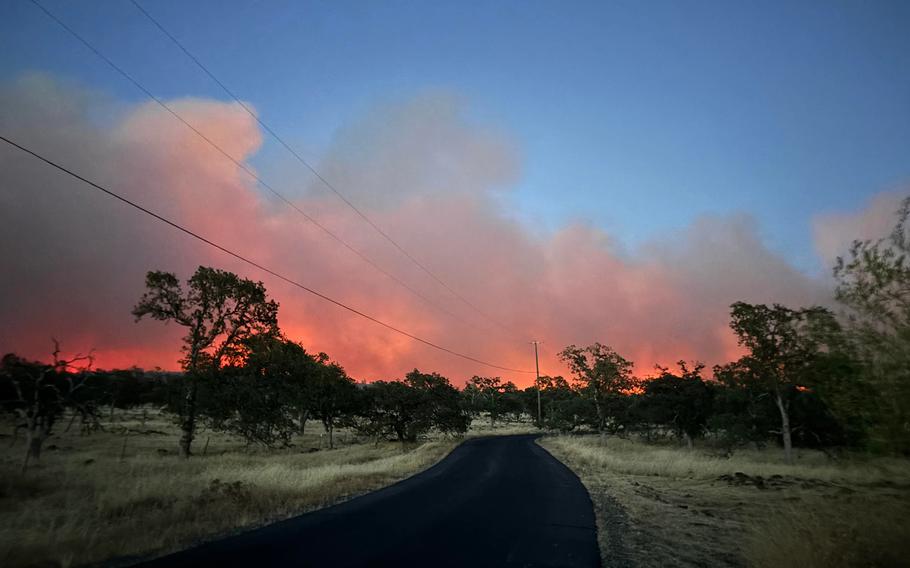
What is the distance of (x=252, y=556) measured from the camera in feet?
25.9

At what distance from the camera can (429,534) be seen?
9758mm

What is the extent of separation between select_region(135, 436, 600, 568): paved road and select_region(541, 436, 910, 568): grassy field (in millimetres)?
997

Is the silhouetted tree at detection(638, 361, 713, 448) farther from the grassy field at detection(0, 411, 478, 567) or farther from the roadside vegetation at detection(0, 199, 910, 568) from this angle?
the grassy field at detection(0, 411, 478, 567)

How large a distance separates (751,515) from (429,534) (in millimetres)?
9519

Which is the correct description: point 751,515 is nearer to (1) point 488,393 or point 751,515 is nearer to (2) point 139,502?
(2) point 139,502

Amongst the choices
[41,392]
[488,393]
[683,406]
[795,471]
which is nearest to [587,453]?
[795,471]

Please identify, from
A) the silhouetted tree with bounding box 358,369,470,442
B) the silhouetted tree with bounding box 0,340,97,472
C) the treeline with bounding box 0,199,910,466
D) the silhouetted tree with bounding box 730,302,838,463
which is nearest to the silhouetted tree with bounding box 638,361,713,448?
the treeline with bounding box 0,199,910,466

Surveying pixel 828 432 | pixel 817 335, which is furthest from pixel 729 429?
pixel 817 335

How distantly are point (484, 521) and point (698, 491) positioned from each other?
1104 centimetres

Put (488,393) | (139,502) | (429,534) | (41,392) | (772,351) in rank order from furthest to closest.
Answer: (488,393)
(772,351)
(41,392)
(139,502)
(429,534)

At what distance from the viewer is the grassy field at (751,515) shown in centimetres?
672

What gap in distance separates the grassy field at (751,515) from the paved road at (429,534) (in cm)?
100

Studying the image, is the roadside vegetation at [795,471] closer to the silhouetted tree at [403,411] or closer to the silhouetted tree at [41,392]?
the silhouetted tree at [403,411]

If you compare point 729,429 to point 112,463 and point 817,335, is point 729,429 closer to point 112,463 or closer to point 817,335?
point 817,335
